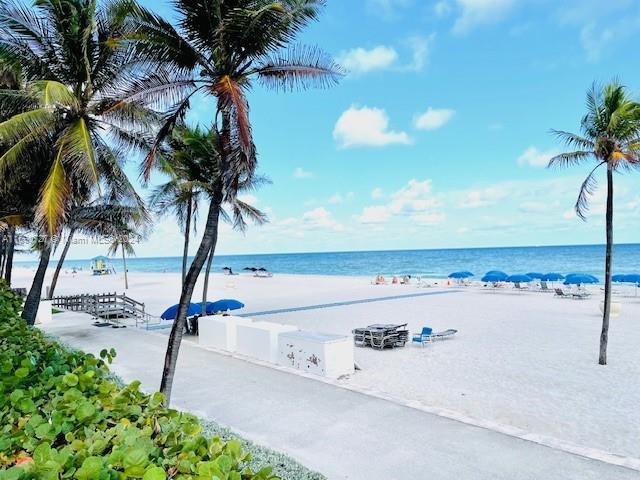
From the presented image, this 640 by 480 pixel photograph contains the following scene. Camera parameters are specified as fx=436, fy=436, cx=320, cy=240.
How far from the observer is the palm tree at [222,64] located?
604 cm

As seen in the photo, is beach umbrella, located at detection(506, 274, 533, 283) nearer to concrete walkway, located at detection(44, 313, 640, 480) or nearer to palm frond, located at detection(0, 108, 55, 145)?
concrete walkway, located at detection(44, 313, 640, 480)

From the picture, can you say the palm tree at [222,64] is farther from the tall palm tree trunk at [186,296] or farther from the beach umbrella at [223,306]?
the beach umbrella at [223,306]

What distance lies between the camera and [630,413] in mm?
7359

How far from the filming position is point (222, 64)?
6.49m

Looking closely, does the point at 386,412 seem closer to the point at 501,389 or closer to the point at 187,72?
the point at 501,389

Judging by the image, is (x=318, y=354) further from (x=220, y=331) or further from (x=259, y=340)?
(x=220, y=331)

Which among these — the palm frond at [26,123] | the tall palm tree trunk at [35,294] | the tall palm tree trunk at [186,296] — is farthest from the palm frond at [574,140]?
the tall palm tree trunk at [35,294]

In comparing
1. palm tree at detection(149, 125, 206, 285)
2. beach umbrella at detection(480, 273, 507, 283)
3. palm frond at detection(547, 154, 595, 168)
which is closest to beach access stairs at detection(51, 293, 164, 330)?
palm tree at detection(149, 125, 206, 285)

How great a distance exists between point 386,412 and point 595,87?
9.05 meters

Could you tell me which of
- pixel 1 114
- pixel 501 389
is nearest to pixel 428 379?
pixel 501 389

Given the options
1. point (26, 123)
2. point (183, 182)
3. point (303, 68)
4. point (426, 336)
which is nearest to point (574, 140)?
point (426, 336)

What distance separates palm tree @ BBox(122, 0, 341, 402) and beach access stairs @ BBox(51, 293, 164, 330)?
12298 millimetres

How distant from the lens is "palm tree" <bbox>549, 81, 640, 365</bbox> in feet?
32.0

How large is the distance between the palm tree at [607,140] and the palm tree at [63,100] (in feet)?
33.9
